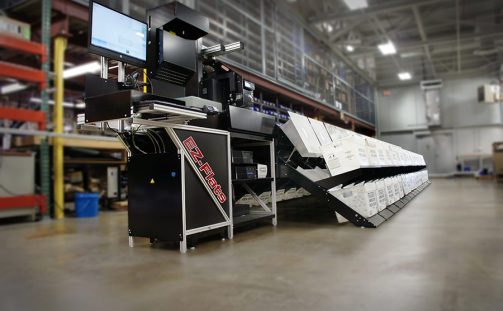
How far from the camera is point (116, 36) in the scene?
8.04 feet

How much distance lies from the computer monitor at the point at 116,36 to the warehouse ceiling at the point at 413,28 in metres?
6.54

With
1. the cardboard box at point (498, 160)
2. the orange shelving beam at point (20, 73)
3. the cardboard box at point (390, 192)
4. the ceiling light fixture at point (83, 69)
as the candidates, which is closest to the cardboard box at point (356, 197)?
the cardboard box at point (390, 192)

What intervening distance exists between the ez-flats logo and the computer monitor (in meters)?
0.69

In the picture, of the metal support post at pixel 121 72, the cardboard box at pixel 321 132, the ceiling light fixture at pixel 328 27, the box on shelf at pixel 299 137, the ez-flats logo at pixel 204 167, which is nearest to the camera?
the metal support post at pixel 121 72

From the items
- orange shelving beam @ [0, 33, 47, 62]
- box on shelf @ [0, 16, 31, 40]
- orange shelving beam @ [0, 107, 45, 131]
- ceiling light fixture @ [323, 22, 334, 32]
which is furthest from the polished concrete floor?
ceiling light fixture @ [323, 22, 334, 32]

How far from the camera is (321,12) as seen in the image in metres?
10.4

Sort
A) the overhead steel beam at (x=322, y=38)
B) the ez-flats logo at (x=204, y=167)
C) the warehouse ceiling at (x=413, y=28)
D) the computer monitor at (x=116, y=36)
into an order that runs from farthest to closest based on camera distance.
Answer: the warehouse ceiling at (x=413, y=28) → the overhead steel beam at (x=322, y=38) → the ez-flats logo at (x=204, y=167) → the computer monitor at (x=116, y=36)

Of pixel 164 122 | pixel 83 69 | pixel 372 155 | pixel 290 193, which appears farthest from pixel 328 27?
pixel 164 122

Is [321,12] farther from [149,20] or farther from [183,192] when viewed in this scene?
[183,192]

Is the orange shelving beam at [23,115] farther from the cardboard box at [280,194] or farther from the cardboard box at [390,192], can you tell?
the cardboard box at [390,192]

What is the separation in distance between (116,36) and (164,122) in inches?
26.4

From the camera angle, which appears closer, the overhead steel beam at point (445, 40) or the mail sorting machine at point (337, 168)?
the mail sorting machine at point (337, 168)

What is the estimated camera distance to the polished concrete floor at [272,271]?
5.23 feet

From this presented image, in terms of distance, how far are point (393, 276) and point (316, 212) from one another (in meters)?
3.10
